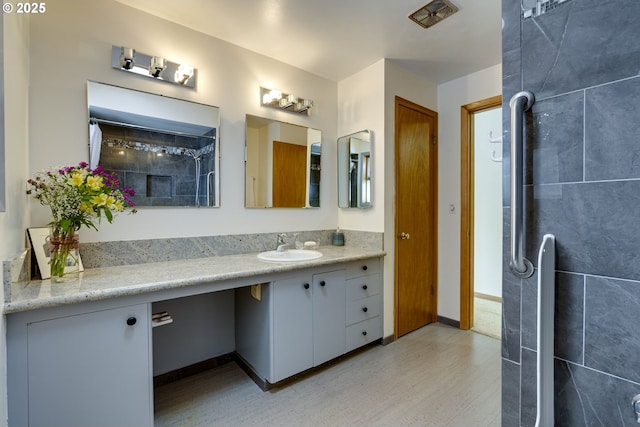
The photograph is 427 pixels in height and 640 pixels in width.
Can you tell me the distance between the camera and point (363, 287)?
238 cm

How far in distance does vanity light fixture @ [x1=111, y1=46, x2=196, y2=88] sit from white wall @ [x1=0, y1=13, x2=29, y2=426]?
1.34 ft

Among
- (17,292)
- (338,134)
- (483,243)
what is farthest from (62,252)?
(483,243)

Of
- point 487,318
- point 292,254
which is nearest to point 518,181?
point 292,254

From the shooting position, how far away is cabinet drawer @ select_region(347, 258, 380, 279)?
7.51 feet

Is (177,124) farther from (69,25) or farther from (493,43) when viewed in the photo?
(493,43)

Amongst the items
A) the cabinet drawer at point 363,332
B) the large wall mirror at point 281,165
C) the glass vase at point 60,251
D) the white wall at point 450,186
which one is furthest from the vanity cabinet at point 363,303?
the glass vase at point 60,251

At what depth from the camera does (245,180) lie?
2.31 metres

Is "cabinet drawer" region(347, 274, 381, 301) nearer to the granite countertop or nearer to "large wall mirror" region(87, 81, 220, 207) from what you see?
the granite countertop

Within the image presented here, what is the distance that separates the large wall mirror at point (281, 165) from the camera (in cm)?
235

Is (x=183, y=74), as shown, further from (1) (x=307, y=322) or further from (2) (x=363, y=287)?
(2) (x=363, y=287)

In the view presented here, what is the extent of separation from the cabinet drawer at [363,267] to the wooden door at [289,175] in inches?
29.3

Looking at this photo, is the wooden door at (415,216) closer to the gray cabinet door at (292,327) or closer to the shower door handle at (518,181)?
the gray cabinet door at (292,327)

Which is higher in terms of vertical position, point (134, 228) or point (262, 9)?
point (262, 9)

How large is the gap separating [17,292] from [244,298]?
1.20 metres
